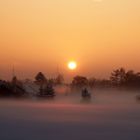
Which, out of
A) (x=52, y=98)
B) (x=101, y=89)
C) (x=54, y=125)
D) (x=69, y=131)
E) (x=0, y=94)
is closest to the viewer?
(x=69, y=131)

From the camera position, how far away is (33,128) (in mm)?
27453

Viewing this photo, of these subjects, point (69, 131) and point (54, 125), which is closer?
point (69, 131)

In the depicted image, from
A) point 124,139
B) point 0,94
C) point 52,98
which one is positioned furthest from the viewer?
point 52,98

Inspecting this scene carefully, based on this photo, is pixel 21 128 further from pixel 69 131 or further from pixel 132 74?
pixel 132 74

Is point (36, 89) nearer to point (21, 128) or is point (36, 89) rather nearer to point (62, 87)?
point (62, 87)

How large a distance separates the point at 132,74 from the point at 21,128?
64.9 metres

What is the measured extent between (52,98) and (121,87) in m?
25.7

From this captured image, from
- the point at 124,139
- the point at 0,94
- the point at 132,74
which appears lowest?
the point at 124,139

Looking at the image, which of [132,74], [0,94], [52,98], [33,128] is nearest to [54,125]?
[33,128]

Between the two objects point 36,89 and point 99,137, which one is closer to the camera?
point 99,137

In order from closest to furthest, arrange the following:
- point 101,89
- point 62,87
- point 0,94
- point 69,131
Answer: point 69,131, point 0,94, point 62,87, point 101,89

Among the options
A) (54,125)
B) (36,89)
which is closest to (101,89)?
(36,89)

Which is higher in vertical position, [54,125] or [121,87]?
[121,87]

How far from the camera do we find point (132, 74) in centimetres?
9106
